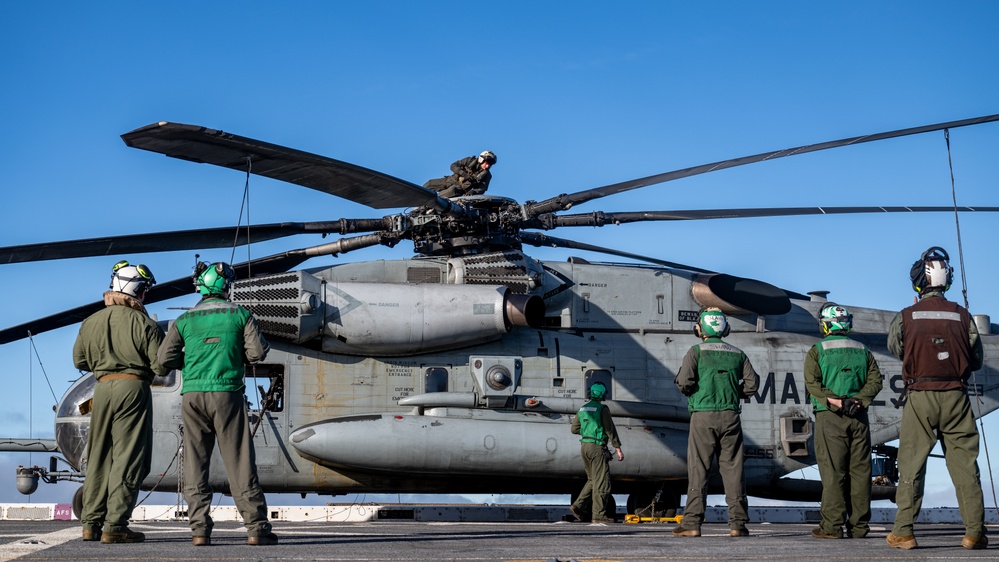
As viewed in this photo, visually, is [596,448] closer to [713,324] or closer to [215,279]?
[713,324]

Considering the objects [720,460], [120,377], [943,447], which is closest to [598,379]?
[720,460]

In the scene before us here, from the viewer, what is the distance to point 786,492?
52.0ft

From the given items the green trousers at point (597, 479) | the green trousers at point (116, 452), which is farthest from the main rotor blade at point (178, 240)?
the green trousers at point (116, 452)

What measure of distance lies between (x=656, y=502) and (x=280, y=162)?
6.96 meters

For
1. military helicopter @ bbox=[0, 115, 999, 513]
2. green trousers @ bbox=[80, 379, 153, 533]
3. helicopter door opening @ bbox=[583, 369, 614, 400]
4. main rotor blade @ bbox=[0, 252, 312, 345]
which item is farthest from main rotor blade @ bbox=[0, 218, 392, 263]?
green trousers @ bbox=[80, 379, 153, 533]

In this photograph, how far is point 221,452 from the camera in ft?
27.2

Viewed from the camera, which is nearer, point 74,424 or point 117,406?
point 117,406

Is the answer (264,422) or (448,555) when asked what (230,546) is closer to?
(448,555)

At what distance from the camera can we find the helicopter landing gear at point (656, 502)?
15.3m

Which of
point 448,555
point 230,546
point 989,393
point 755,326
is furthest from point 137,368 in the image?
point 989,393

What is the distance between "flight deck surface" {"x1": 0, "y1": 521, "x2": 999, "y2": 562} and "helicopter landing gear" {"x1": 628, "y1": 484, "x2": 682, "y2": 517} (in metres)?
5.02

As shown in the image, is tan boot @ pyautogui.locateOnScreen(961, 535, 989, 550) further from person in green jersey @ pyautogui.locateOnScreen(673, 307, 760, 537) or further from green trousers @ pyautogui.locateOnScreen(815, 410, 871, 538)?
person in green jersey @ pyautogui.locateOnScreen(673, 307, 760, 537)

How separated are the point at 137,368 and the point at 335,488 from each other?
20.5ft

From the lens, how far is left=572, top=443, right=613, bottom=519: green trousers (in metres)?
13.3
